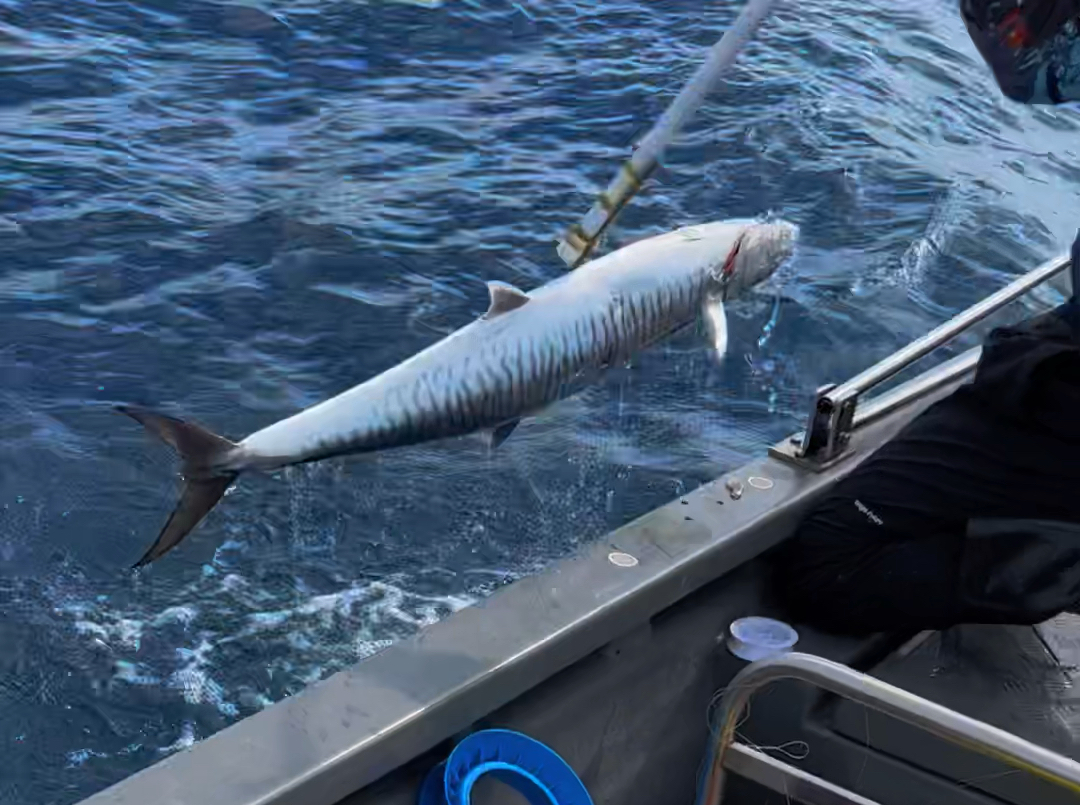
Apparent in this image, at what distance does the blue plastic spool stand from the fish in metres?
0.81

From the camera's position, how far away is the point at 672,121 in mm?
2771

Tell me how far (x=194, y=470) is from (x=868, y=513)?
6.09ft

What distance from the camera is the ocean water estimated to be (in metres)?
4.14

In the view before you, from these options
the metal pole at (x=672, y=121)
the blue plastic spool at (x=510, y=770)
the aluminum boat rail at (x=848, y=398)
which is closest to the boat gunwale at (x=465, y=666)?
the blue plastic spool at (x=510, y=770)

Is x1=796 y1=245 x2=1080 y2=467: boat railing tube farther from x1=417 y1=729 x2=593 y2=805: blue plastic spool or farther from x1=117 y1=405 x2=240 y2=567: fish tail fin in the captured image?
x1=117 y1=405 x2=240 y2=567: fish tail fin

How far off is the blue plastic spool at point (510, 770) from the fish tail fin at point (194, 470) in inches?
33.0

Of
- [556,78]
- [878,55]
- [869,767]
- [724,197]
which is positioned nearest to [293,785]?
[869,767]

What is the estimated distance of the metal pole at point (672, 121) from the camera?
2656 millimetres

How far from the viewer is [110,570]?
4266 millimetres

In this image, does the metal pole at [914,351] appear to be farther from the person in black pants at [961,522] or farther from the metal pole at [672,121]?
the metal pole at [672,121]

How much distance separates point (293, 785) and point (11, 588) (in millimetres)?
2276

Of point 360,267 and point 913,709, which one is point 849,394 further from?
point 360,267

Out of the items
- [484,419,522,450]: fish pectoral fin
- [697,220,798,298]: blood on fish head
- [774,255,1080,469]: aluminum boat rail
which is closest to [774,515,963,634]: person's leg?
[774,255,1080,469]: aluminum boat rail

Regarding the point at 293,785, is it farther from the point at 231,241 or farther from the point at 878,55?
the point at 878,55
